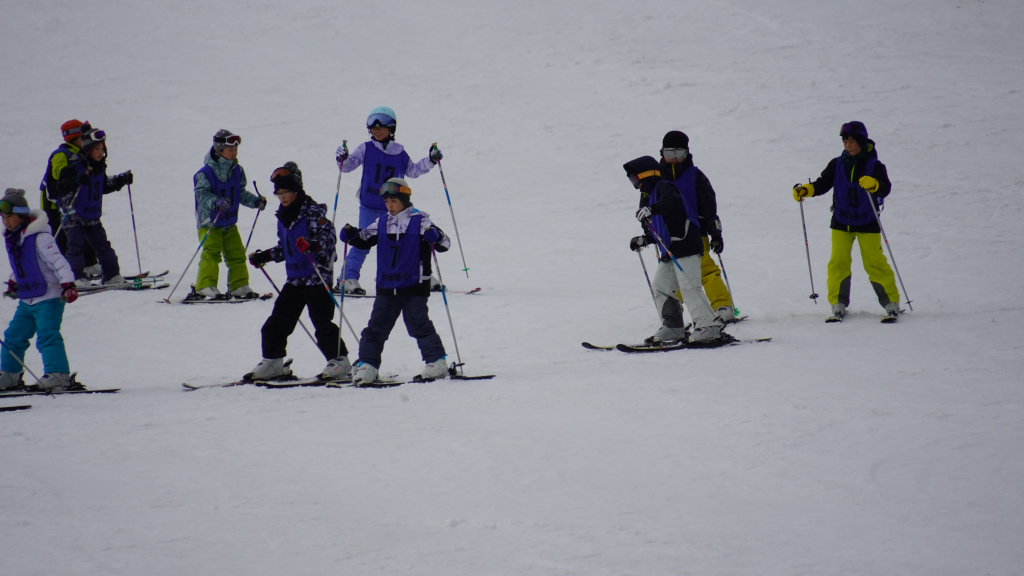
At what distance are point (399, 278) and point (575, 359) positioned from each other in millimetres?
1465

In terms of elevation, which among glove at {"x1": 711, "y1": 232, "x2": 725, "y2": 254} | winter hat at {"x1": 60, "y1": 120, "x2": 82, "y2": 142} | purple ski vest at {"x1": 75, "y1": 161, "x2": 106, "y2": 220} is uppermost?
winter hat at {"x1": 60, "y1": 120, "x2": 82, "y2": 142}

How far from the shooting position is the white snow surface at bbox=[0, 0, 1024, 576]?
347 centimetres

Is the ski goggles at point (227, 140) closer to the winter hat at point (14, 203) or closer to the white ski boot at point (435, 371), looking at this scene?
the winter hat at point (14, 203)

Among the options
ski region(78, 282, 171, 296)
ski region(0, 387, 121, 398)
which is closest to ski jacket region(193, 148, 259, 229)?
ski region(78, 282, 171, 296)

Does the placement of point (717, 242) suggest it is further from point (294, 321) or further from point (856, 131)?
point (294, 321)

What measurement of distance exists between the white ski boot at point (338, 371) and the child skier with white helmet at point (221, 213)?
10.8 ft

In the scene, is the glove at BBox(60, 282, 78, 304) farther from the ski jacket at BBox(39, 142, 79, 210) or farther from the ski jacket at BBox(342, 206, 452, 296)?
the ski jacket at BBox(39, 142, 79, 210)

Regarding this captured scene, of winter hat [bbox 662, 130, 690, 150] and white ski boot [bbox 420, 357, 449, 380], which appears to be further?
winter hat [bbox 662, 130, 690, 150]

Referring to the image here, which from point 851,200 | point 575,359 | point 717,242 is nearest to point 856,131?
point 851,200

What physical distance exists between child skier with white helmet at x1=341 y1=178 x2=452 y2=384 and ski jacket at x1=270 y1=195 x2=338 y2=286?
34cm

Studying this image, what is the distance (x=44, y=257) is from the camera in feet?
20.7

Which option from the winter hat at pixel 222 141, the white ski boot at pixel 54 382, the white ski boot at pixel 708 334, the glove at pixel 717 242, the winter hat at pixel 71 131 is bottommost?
the white ski boot at pixel 708 334

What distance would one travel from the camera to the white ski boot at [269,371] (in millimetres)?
6344

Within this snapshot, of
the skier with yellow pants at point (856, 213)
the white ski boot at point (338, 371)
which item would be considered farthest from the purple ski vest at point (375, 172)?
the skier with yellow pants at point (856, 213)
